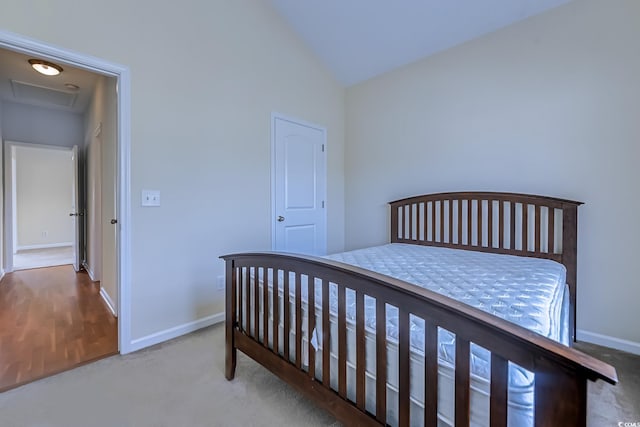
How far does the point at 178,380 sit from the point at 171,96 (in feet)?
6.83

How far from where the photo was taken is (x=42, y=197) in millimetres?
6840

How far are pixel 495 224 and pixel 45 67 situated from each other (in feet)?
15.1

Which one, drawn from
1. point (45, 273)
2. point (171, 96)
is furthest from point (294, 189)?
point (45, 273)

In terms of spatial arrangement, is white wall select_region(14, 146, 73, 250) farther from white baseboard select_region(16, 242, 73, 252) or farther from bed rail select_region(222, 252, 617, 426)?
bed rail select_region(222, 252, 617, 426)

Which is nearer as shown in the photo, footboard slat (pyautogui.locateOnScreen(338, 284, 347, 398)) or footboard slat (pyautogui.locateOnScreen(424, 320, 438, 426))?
footboard slat (pyautogui.locateOnScreen(424, 320, 438, 426))

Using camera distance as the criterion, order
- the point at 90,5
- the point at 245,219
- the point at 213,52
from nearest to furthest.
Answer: the point at 90,5 → the point at 213,52 → the point at 245,219

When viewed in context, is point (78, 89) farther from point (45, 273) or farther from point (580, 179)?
point (580, 179)

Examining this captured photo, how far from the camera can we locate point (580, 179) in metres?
2.37

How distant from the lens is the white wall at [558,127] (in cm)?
221

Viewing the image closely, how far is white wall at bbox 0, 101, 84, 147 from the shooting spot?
4.34 m

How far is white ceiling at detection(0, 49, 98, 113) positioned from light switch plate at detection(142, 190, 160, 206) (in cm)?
173

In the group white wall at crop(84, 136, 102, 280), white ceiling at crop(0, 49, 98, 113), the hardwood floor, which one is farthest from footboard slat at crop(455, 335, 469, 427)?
white wall at crop(84, 136, 102, 280)

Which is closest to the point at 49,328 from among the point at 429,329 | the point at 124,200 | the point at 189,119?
the point at 124,200

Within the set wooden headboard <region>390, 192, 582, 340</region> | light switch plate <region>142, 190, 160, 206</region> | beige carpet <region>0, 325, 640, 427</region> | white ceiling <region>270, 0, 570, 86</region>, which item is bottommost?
beige carpet <region>0, 325, 640, 427</region>
